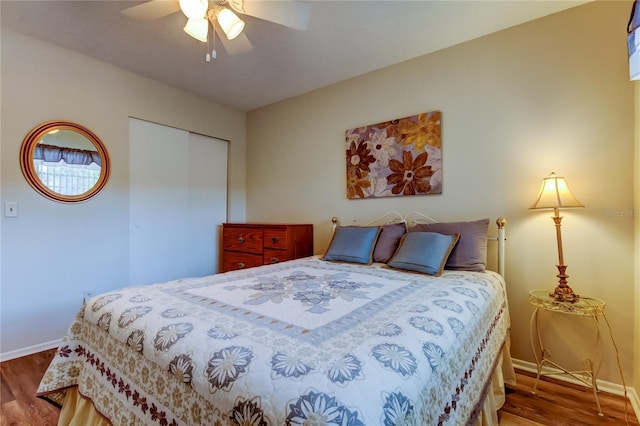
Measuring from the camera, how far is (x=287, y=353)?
2.60ft

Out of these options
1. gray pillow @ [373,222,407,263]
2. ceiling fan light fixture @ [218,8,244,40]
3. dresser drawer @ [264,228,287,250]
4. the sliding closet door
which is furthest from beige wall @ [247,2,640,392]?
the sliding closet door

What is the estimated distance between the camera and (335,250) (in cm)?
248

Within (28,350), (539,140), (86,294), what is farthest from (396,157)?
(28,350)

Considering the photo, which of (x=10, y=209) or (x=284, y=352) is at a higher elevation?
(x=10, y=209)

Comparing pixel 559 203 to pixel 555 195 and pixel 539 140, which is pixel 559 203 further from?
pixel 539 140

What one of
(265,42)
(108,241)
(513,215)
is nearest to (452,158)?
(513,215)

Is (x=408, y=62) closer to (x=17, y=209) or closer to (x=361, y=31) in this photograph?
(x=361, y=31)

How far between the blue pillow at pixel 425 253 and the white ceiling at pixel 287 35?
1585 mm

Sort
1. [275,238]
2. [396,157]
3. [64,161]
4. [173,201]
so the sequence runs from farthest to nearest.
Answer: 1. [173,201]
2. [275,238]
3. [396,157]
4. [64,161]

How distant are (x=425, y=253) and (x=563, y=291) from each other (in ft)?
2.77

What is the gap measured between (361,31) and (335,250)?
5.79 feet

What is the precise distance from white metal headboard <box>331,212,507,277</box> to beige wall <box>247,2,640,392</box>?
0.21 feet

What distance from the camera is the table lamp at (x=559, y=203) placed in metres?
1.78

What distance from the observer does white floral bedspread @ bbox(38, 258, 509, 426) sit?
0.67 meters
